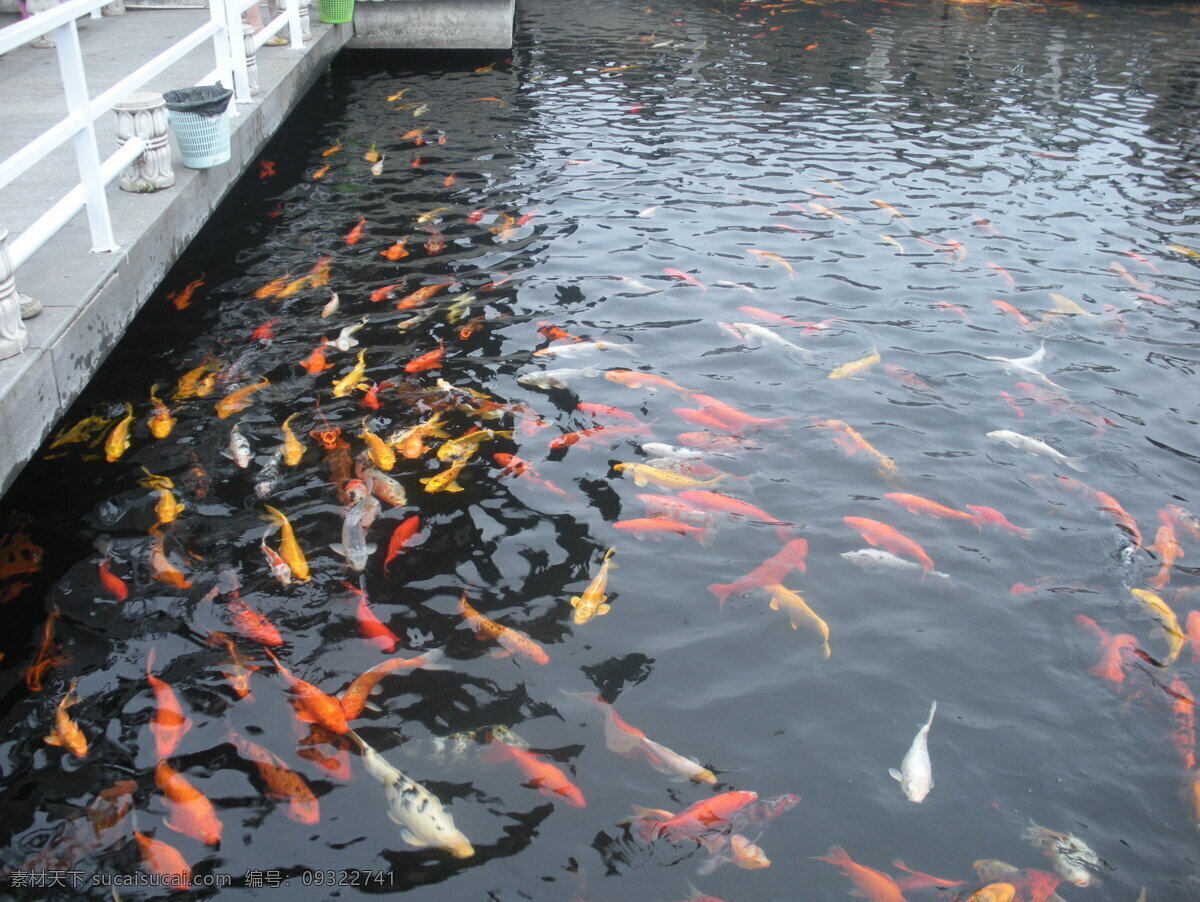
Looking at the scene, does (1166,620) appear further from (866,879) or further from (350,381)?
(350,381)

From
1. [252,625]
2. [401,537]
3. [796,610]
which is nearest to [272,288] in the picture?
[401,537]

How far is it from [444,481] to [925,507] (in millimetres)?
3024

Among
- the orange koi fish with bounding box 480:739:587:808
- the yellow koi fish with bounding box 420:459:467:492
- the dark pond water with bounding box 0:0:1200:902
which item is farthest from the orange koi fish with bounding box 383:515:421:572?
the orange koi fish with bounding box 480:739:587:808

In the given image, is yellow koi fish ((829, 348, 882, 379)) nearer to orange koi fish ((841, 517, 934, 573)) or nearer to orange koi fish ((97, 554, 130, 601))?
orange koi fish ((841, 517, 934, 573))

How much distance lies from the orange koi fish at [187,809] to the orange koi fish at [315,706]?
1.80ft

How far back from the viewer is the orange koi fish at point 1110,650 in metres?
4.82

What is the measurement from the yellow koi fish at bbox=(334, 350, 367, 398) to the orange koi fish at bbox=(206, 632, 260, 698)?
7.79ft

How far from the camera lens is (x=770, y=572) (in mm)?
5336

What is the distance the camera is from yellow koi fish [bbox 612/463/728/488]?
598 centimetres

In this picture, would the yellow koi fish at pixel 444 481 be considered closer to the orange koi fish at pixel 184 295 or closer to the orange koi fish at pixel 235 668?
the orange koi fish at pixel 235 668

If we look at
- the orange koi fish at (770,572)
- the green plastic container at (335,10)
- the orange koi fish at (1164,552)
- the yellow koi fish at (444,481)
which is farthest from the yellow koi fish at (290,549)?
the green plastic container at (335,10)

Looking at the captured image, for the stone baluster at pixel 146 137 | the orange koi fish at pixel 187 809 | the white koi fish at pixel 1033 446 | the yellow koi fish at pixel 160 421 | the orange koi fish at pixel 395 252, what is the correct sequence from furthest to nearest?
the orange koi fish at pixel 395 252 < the stone baluster at pixel 146 137 < the white koi fish at pixel 1033 446 < the yellow koi fish at pixel 160 421 < the orange koi fish at pixel 187 809

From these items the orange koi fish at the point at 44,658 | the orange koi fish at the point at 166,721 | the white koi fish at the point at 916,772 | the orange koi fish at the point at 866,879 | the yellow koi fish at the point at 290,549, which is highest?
the yellow koi fish at the point at 290,549

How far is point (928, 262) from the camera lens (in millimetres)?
9156
